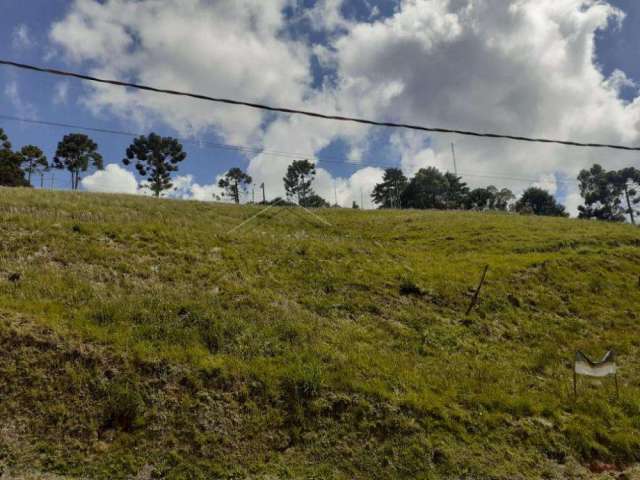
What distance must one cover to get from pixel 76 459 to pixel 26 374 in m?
2.17

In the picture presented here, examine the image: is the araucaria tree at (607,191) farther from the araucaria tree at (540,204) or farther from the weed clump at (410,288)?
the weed clump at (410,288)

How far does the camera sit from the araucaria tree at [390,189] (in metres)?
101

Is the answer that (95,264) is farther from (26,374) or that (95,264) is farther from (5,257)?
(26,374)

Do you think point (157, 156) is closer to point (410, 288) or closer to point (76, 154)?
point (76, 154)

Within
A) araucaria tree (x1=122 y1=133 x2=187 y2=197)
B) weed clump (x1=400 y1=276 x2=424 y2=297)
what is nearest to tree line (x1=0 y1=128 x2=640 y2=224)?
araucaria tree (x1=122 y1=133 x2=187 y2=197)

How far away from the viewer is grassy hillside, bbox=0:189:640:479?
20.9 feet

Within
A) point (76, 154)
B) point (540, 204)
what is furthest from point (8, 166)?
point (540, 204)

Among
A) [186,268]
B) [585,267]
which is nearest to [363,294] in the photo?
[186,268]

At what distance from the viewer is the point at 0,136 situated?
60.3 m

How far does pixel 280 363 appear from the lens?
8562 millimetres

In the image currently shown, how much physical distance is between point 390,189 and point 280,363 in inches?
3916

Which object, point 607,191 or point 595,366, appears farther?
point 607,191

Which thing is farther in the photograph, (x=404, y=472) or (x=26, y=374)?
(x=26, y=374)

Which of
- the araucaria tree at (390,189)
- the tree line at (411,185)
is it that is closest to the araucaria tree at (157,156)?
the tree line at (411,185)
